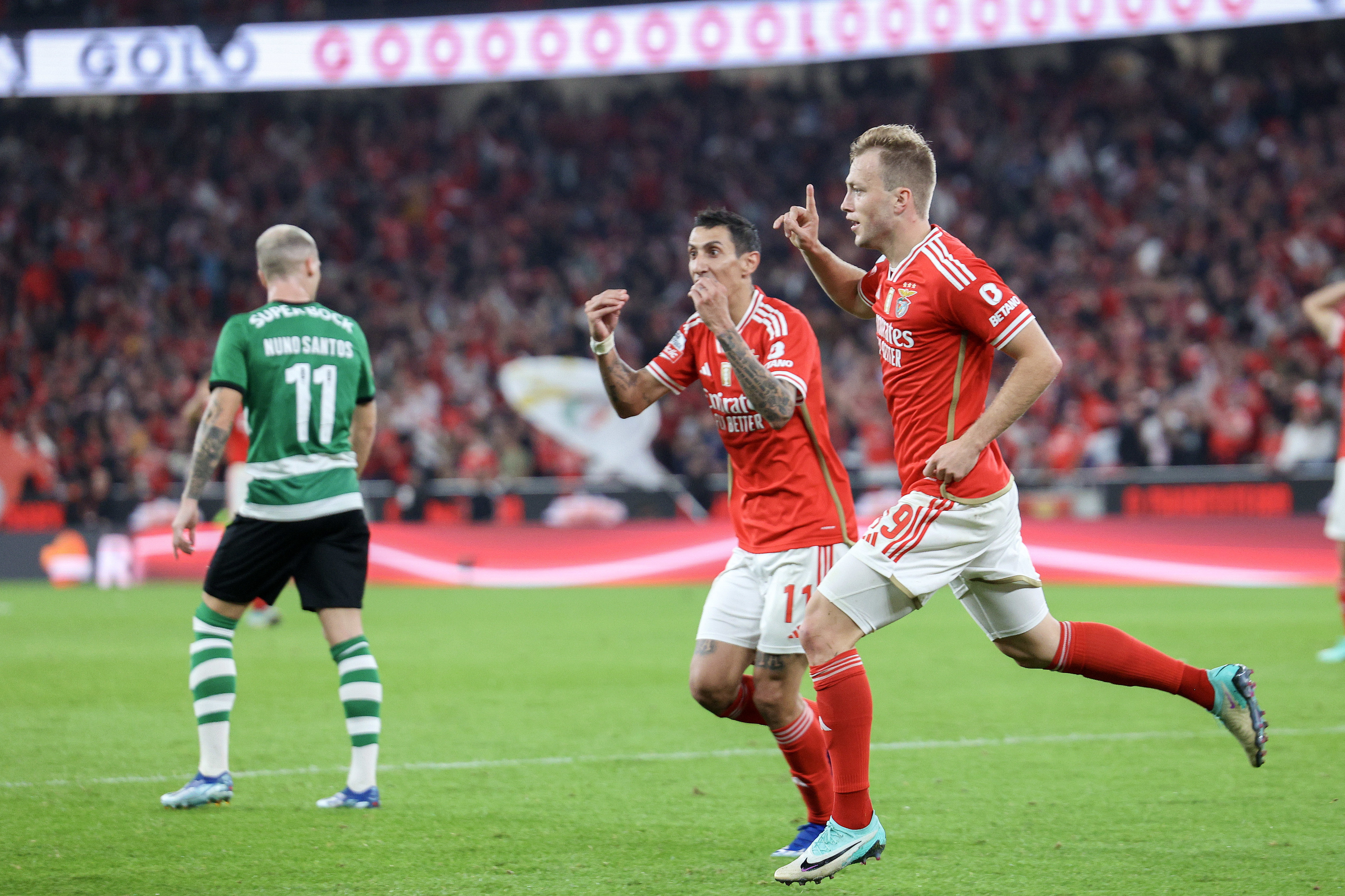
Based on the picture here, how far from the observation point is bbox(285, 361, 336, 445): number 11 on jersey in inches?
228

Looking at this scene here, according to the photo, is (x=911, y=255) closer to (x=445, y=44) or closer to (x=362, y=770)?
→ (x=362, y=770)

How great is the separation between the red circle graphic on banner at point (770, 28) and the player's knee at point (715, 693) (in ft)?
59.7

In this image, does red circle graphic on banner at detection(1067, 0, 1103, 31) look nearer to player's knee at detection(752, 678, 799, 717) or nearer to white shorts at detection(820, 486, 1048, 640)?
white shorts at detection(820, 486, 1048, 640)

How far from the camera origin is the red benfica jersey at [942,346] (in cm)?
445

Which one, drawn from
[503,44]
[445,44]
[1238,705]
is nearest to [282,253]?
[1238,705]

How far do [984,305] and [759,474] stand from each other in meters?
1.16

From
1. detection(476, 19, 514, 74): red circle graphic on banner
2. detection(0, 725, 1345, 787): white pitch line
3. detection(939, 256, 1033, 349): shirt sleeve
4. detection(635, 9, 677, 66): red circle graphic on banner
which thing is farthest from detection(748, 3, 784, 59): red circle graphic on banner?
detection(939, 256, 1033, 349): shirt sleeve

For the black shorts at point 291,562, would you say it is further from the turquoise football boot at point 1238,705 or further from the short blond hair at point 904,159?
the turquoise football boot at point 1238,705

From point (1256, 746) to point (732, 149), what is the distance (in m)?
23.2

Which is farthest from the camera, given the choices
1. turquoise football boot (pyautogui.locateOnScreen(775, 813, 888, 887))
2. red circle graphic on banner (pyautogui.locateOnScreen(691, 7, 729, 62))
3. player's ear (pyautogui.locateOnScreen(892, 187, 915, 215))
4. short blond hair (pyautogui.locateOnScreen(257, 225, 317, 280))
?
red circle graphic on banner (pyautogui.locateOnScreen(691, 7, 729, 62))

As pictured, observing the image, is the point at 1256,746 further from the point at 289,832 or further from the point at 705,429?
the point at 705,429

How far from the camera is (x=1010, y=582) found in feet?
15.4

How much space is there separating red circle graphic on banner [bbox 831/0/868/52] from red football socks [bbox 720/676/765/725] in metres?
18.0

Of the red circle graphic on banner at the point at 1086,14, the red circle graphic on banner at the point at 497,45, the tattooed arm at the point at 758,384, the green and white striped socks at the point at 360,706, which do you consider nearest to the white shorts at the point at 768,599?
the tattooed arm at the point at 758,384
